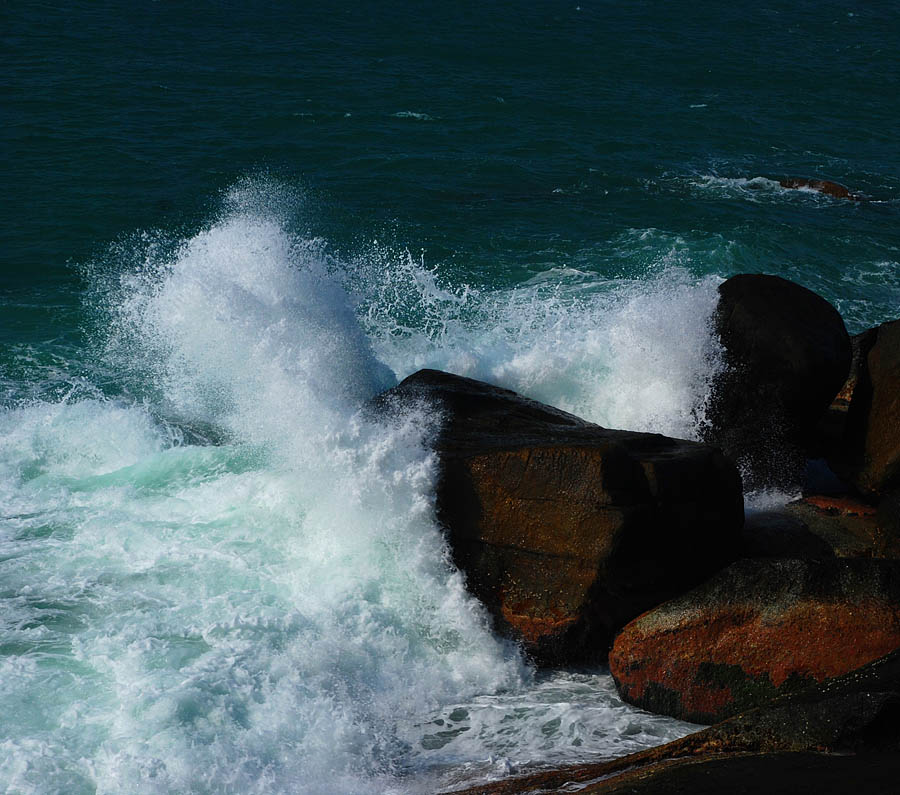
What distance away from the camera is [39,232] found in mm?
14727

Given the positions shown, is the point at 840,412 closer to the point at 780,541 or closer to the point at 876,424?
the point at 876,424

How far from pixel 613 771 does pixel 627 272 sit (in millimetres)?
10067

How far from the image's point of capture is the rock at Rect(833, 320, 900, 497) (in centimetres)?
888

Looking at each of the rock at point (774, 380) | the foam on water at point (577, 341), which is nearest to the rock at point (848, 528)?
the rock at point (774, 380)

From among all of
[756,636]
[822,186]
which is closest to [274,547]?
[756,636]

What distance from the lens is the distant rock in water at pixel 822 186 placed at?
18.8 m

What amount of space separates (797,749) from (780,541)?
9.60 feet

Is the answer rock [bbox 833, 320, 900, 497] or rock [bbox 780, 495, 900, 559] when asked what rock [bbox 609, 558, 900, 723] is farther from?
rock [bbox 833, 320, 900, 497]

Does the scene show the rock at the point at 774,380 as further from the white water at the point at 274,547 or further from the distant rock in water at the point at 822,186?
the distant rock in water at the point at 822,186

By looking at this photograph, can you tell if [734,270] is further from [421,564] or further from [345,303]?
[421,564]

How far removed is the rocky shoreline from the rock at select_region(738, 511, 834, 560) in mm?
14

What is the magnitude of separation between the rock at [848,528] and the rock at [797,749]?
220cm

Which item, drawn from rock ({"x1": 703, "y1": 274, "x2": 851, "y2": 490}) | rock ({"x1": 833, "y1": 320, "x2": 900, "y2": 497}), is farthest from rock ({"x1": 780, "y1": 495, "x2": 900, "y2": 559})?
rock ({"x1": 703, "y1": 274, "x2": 851, "y2": 490})

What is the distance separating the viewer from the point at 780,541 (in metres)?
7.54
